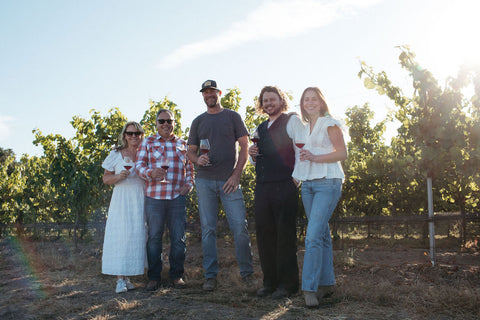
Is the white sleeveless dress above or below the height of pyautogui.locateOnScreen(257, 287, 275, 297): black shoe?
above

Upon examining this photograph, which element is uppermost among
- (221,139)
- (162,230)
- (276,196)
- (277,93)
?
(277,93)

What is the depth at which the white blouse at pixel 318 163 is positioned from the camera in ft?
12.0

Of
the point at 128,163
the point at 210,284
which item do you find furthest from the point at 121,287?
the point at 128,163

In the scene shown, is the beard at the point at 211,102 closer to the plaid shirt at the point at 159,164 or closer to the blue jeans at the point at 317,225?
the plaid shirt at the point at 159,164

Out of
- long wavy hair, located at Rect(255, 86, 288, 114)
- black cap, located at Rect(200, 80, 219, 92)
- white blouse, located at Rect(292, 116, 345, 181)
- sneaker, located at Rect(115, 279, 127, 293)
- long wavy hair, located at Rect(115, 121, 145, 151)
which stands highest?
black cap, located at Rect(200, 80, 219, 92)

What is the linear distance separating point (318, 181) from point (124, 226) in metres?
2.33

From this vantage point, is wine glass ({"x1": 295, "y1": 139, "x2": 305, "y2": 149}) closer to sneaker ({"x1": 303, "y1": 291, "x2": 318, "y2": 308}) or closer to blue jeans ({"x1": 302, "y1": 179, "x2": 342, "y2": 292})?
blue jeans ({"x1": 302, "y1": 179, "x2": 342, "y2": 292})

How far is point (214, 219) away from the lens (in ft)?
15.2

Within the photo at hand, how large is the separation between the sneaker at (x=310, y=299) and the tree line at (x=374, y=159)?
301 centimetres

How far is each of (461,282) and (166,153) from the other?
3.62 metres

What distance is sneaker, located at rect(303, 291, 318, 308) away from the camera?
3.50m

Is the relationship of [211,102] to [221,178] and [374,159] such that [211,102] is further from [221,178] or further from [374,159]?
[374,159]

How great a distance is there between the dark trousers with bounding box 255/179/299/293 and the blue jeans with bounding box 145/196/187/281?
1.07 meters

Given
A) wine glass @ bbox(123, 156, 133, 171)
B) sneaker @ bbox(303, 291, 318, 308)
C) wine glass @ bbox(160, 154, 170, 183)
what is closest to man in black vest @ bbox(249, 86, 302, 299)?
sneaker @ bbox(303, 291, 318, 308)
